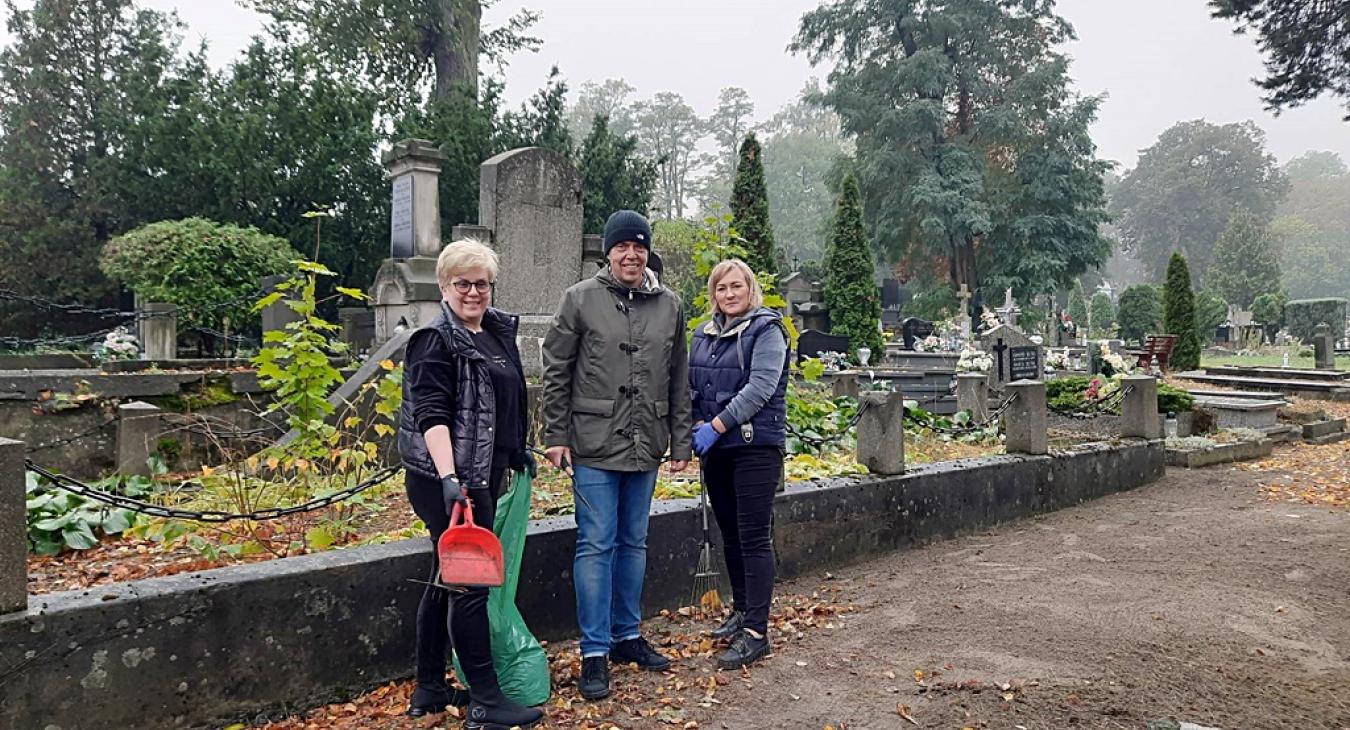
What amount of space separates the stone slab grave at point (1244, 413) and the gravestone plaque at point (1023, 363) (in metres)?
2.22

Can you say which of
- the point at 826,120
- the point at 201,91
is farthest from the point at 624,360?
the point at 826,120

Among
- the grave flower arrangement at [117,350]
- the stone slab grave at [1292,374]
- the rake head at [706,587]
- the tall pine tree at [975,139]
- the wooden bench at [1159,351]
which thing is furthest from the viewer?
the tall pine tree at [975,139]

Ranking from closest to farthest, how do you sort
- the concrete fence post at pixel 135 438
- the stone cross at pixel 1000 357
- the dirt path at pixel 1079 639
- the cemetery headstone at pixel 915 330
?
the dirt path at pixel 1079 639, the concrete fence post at pixel 135 438, the stone cross at pixel 1000 357, the cemetery headstone at pixel 915 330

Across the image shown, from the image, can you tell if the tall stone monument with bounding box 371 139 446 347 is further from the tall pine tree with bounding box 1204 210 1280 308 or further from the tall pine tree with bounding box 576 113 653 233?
the tall pine tree with bounding box 1204 210 1280 308

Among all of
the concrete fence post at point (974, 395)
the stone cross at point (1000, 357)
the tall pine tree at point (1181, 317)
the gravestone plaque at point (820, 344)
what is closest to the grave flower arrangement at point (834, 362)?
the gravestone plaque at point (820, 344)

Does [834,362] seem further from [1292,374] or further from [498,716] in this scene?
[498,716]

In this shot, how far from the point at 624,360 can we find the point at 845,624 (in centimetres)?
178

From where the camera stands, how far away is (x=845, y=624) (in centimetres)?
398

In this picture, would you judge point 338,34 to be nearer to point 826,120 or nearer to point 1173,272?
point 1173,272

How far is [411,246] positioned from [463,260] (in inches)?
283

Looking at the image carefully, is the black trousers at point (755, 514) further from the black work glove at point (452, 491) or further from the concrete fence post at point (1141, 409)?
the concrete fence post at point (1141, 409)

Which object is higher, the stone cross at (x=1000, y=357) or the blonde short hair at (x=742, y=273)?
the blonde short hair at (x=742, y=273)

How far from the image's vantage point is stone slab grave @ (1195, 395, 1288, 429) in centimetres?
1107

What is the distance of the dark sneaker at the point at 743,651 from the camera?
3.41 m
